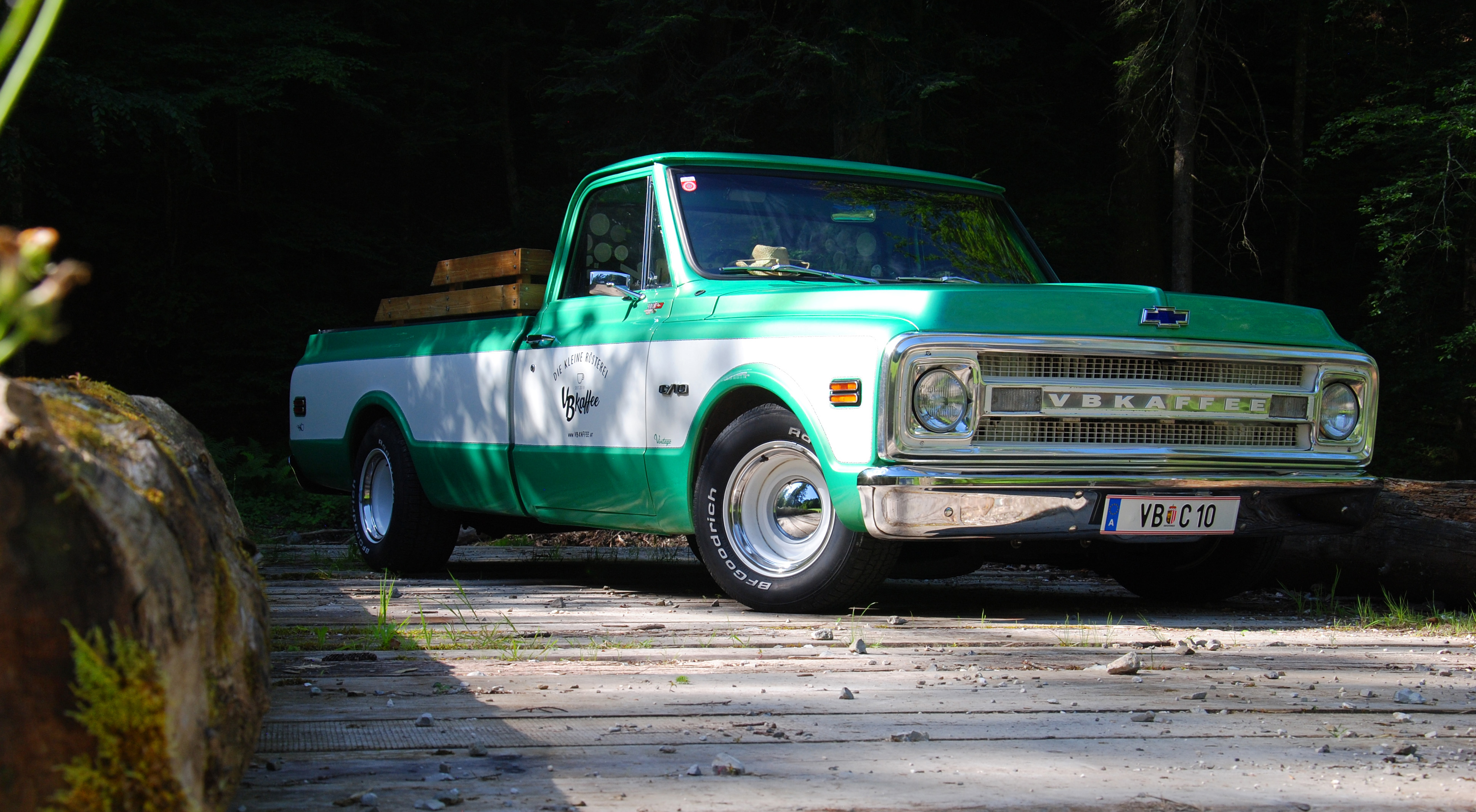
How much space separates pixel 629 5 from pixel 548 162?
5079 millimetres

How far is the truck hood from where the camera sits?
176 inches

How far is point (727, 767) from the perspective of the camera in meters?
2.39

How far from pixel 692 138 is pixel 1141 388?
12059 mm

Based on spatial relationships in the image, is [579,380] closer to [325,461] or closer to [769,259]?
[769,259]

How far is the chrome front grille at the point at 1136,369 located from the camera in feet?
14.9

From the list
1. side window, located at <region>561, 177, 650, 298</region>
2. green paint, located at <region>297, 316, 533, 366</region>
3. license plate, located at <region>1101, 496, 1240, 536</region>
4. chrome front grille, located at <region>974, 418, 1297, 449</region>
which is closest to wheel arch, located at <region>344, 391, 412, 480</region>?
green paint, located at <region>297, 316, 533, 366</region>

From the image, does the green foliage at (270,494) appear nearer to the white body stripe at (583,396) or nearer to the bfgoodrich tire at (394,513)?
the bfgoodrich tire at (394,513)

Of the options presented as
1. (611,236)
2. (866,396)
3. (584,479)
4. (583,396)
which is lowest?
(584,479)

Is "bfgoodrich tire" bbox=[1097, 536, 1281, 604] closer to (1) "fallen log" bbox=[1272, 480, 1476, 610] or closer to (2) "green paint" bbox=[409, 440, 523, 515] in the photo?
(1) "fallen log" bbox=[1272, 480, 1476, 610]

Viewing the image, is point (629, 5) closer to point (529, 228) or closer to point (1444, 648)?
point (529, 228)

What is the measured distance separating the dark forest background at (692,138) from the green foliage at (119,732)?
11872 mm

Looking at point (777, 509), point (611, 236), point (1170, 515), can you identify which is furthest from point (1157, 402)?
point (611, 236)

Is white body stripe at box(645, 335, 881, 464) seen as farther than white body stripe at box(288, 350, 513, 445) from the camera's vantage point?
No

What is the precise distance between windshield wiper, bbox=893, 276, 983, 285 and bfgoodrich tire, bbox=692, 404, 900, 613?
1.02 m
